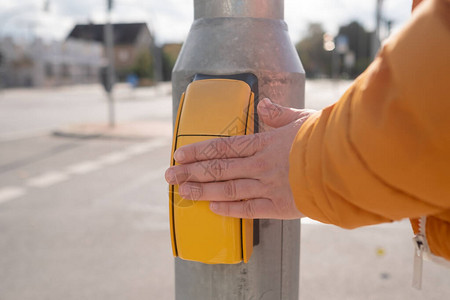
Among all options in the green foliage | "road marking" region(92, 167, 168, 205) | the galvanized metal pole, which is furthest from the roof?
the galvanized metal pole

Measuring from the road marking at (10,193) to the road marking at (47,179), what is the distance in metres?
0.25

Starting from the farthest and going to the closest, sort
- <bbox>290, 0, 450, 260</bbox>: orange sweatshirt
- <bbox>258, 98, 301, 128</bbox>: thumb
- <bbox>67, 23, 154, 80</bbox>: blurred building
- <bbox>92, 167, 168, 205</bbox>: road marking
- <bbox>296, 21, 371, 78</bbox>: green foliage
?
<bbox>67, 23, 154, 80</bbox>: blurred building < <bbox>296, 21, 371, 78</bbox>: green foliage < <bbox>92, 167, 168, 205</bbox>: road marking < <bbox>258, 98, 301, 128</bbox>: thumb < <bbox>290, 0, 450, 260</bbox>: orange sweatshirt

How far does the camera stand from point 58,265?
3.46 m

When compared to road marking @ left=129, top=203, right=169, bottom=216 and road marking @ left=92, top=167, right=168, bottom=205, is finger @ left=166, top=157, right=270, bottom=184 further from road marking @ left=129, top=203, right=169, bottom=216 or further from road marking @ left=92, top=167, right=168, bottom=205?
road marking @ left=92, top=167, right=168, bottom=205

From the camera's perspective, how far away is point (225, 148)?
100 centimetres

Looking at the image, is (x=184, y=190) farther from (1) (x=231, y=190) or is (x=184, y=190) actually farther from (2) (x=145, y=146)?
(2) (x=145, y=146)

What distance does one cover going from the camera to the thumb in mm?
1072

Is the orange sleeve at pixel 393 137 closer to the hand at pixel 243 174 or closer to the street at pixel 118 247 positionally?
the hand at pixel 243 174

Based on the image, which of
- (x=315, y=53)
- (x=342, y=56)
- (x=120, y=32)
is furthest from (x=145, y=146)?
(x=120, y=32)

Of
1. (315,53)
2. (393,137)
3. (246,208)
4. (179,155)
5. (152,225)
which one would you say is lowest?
(315,53)

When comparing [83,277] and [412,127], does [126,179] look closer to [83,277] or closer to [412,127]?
[83,277]

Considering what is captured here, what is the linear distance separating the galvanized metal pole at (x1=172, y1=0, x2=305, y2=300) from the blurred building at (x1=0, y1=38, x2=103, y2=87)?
3784 centimetres

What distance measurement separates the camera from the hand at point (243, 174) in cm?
97

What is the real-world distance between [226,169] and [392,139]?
1.23 ft
